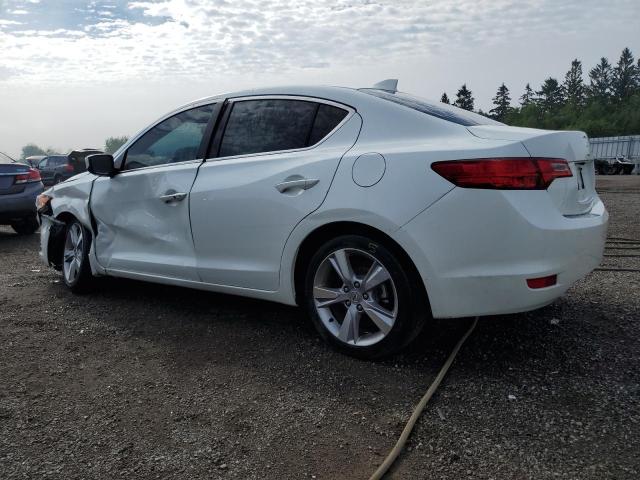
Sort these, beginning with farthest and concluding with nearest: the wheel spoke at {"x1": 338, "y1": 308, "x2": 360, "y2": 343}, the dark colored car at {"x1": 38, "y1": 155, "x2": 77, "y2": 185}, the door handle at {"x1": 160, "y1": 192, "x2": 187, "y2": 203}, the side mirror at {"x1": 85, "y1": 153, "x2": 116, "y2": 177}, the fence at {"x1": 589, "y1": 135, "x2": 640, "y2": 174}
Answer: the fence at {"x1": 589, "y1": 135, "x2": 640, "y2": 174}, the dark colored car at {"x1": 38, "y1": 155, "x2": 77, "y2": 185}, the side mirror at {"x1": 85, "y1": 153, "x2": 116, "y2": 177}, the door handle at {"x1": 160, "y1": 192, "x2": 187, "y2": 203}, the wheel spoke at {"x1": 338, "y1": 308, "x2": 360, "y2": 343}

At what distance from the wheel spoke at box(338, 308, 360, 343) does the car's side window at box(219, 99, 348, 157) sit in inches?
41.9

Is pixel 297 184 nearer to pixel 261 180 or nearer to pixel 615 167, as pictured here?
pixel 261 180

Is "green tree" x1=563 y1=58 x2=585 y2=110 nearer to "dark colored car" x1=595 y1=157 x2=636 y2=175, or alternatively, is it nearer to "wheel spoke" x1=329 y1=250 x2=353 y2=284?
"dark colored car" x1=595 y1=157 x2=636 y2=175

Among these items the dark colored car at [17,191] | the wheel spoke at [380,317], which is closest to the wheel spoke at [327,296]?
the wheel spoke at [380,317]

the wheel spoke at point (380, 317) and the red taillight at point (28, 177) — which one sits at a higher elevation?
the wheel spoke at point (380, 317)

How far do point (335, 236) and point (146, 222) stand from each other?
5.68ft

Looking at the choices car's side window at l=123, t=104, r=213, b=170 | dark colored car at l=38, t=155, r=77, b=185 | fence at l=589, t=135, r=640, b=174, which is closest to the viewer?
car's side window at l=123, t=104, r=213, b=170

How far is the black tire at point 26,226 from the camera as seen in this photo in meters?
9.12

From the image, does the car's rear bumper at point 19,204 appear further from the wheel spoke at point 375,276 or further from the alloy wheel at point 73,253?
the wheel spoke at point 375,276

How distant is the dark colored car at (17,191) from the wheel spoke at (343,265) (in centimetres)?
712

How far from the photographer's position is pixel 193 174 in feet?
12.4

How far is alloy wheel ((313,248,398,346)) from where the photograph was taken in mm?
2979

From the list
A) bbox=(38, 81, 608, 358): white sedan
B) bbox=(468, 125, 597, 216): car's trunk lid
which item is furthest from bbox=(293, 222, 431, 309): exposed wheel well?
bbox=(468, 125, 597, 216): car's trunk lid

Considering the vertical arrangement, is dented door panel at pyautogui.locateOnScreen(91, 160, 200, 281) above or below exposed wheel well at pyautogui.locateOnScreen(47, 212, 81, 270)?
above
